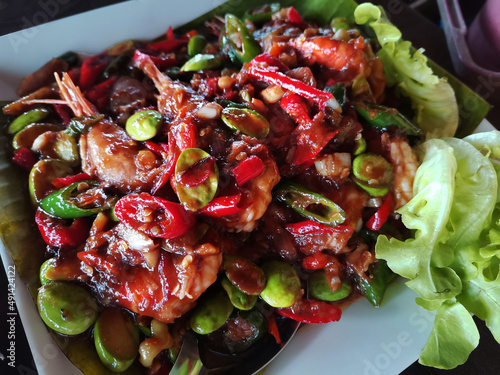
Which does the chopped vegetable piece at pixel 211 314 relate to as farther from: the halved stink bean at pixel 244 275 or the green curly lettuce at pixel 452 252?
the green curly lettuce at pixel 452 252

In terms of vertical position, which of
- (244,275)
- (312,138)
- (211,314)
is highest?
(312,138)

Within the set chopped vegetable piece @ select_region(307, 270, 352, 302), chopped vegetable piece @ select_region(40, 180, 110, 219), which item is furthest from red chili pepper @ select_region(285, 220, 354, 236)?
chopped vegetable piece @ select_region(40, 180, 110, 219)

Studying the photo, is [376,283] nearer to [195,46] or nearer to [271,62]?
[271,62]

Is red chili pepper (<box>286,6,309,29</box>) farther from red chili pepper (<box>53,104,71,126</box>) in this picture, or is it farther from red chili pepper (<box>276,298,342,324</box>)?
red chili pepper (<box>276,298,342,324</box>)

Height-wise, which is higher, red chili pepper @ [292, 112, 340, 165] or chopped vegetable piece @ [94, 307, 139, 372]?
red chili pepper @ [292, 112, 340, 165]

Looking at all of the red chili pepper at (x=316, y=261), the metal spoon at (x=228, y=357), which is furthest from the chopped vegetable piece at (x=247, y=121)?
the metal spoon at (x=228, y=357)

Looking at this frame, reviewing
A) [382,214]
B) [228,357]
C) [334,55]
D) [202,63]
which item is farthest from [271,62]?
[228,357]
